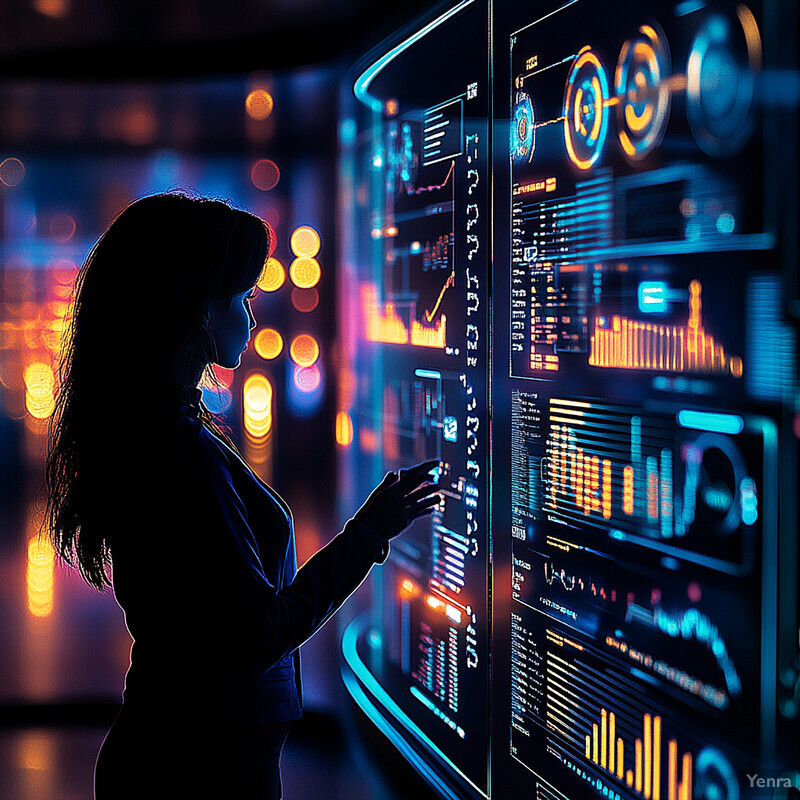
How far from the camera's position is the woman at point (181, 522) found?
1.40 m

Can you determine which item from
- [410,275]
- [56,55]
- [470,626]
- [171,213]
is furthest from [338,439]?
[171,213]

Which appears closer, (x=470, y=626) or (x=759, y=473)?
(x=759, y=473)

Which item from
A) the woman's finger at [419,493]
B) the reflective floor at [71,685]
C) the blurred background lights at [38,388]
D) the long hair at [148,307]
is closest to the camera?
the long hair at [148,307]

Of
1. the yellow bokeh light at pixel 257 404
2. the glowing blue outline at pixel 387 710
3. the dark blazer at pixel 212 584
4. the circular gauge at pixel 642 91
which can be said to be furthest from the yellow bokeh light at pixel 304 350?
the circular gauge at pixel 642 91

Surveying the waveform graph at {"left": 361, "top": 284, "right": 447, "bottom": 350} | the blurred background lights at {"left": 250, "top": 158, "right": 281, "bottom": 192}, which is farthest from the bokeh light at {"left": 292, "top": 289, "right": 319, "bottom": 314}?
the waveform graph at {"left": 361, "top": 284, "right": 447, "bottom": 350}

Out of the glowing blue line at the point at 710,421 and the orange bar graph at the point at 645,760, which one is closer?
the glowing blue line at the point at 710,421

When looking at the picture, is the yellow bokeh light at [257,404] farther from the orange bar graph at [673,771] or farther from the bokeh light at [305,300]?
the orange bar graph at [673,771]

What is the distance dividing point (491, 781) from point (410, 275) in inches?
52.1

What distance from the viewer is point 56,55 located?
350 cm

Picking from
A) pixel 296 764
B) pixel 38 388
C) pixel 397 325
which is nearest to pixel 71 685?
pixel 296 764

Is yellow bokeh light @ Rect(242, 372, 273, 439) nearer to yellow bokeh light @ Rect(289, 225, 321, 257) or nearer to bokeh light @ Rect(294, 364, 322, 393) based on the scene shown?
bokeh light @ Rect(294, 364, 322, 393)

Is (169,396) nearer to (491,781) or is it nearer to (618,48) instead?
(618,48)

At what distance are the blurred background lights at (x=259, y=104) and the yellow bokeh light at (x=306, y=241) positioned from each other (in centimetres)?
45

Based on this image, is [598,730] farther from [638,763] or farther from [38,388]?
[38,388]
